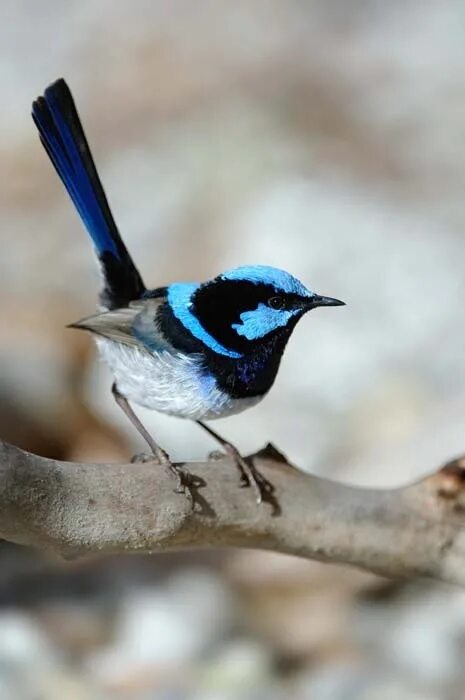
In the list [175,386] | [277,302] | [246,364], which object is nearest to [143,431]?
[175,386]

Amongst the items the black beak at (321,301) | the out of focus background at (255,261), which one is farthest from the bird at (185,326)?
the out of focus background at (255,261)

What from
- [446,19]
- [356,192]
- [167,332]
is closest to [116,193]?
[356,192]

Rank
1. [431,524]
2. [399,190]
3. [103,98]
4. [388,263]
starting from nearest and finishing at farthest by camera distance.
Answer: [431,524], [388,263], [399,190], [103,98]

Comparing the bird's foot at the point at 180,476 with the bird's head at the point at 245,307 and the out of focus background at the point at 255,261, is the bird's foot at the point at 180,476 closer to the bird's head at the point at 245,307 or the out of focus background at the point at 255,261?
the bird's head at the point at 245,307

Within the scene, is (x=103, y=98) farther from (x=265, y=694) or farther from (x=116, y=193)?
(x=265, y=694)

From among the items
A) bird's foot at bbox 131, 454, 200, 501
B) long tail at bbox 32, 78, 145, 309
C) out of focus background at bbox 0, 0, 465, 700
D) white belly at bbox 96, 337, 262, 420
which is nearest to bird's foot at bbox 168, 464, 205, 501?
bird's foot at bbox 131, 454, 200, 501

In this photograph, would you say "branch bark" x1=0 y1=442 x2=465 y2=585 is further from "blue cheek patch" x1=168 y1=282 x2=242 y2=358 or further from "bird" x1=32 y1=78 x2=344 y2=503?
"blue cheek patch" x1=168 y1=282 x2=242 y2=358

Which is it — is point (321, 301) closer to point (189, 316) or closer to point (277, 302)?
point (277, 302)
